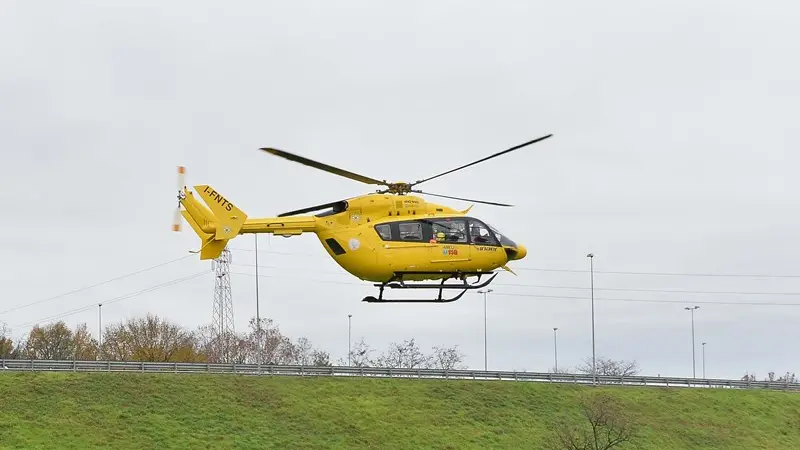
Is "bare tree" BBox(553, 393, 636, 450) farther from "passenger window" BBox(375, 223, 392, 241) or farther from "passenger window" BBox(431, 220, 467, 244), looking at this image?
"passenger window" BBox(375, 223, 392, 241)

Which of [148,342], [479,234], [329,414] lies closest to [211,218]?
[479,234]

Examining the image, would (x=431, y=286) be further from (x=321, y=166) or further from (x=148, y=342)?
(x=148, y=342)

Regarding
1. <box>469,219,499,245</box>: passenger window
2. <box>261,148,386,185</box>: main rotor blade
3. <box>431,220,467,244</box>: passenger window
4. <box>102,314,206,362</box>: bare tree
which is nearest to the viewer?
<box>261,148,386,185</box>: main rotor blade

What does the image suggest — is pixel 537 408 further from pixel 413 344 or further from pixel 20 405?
pixel 413 344

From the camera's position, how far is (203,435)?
5919cm

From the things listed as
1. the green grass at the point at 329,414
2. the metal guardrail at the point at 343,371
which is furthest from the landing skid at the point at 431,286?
the metal guardrail at the point at 343,371

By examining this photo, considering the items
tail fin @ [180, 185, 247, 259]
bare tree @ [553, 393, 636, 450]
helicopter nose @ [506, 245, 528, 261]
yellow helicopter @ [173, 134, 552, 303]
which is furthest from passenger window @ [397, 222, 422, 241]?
bare tree @ [553, 393, 636, 450]

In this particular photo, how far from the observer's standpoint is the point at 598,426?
68312 millimetres

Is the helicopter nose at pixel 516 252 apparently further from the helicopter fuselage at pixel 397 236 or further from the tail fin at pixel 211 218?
the tail fin at pixel 211 218

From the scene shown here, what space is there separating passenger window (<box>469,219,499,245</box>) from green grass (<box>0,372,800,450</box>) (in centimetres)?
Answer: 2318

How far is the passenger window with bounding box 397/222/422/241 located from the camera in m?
40.6

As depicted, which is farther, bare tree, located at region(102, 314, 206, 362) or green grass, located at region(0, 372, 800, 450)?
bare tree, located at region(102, 314, 206, 362)

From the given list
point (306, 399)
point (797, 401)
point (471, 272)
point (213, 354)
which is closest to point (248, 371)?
point (306, 399)

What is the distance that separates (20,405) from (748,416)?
4931cm
